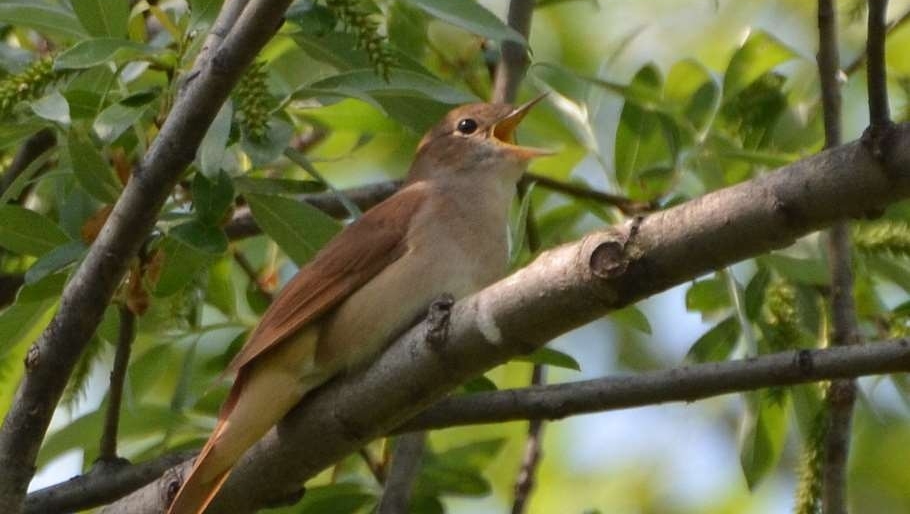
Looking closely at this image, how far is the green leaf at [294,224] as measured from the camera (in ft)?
14.2

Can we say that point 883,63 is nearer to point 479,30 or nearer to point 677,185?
point 479,30

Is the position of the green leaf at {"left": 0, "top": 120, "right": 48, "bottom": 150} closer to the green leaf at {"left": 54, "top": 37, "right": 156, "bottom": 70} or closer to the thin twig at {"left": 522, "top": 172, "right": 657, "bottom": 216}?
the green leaf at {"left": 54, "top": 37, "right": 156, "bottom": 70}

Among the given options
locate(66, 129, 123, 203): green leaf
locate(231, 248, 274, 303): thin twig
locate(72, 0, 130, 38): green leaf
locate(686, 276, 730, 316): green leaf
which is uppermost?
locate(231, 248, 274, 303): thin twig

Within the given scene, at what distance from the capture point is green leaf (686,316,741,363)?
185 inches

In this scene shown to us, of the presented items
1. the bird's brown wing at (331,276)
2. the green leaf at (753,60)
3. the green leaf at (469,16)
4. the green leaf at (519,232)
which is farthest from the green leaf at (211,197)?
the green leaf at (753,60)

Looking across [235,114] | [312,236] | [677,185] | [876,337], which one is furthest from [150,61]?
[876,337]

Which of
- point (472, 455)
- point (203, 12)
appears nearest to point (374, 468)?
point (472, 455)

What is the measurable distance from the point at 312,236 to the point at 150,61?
719mm

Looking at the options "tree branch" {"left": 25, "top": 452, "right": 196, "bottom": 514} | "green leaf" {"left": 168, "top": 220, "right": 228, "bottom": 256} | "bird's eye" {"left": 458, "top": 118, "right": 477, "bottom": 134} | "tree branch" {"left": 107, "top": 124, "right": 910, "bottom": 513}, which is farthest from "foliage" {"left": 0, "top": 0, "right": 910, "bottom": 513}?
"tree branch" {"left": 107, "top": 124, "right": 910, "bottom": 513}

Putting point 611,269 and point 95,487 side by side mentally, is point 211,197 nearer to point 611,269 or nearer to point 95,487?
point 95,487

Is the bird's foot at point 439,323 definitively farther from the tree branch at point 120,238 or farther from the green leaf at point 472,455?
the green leaf at point 472,455

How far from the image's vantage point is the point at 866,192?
8.71 ft

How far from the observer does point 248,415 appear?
156 inches

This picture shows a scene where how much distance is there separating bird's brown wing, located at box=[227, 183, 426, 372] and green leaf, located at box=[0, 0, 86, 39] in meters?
0.88
